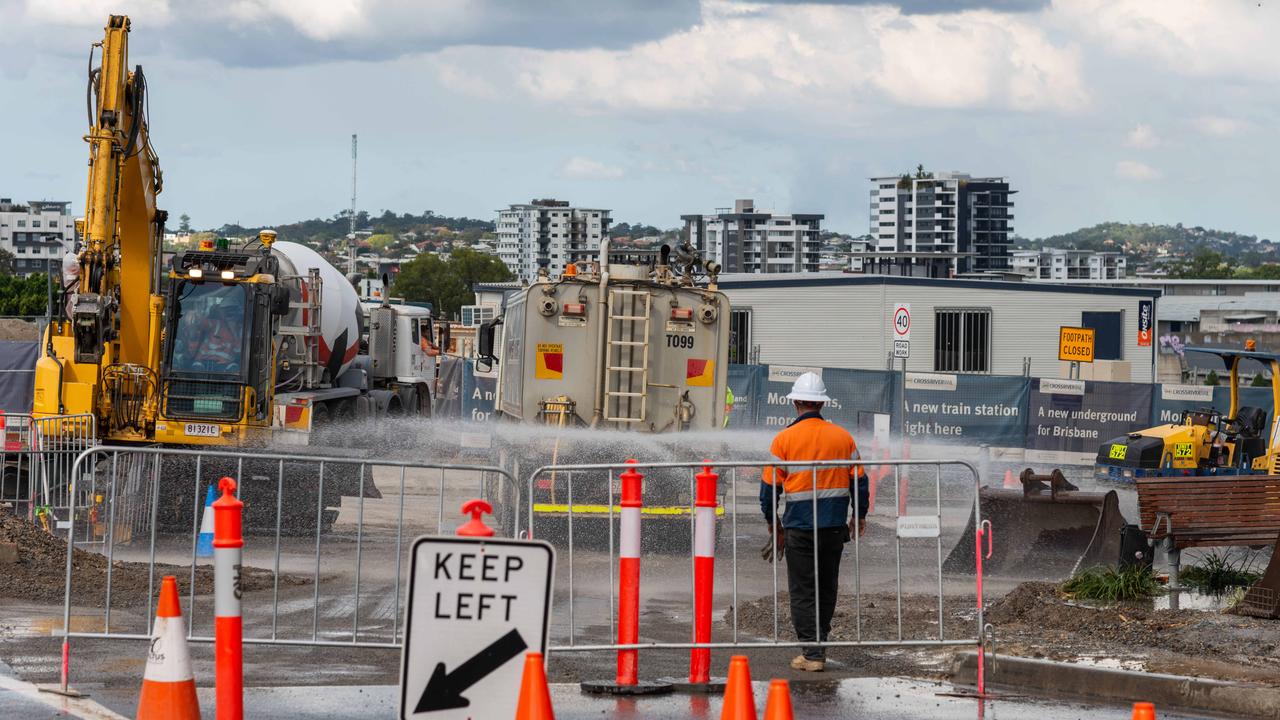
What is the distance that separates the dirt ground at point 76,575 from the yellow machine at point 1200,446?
13.8 meters

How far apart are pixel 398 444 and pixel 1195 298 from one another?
125m

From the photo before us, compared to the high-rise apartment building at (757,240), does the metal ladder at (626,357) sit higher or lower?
lower

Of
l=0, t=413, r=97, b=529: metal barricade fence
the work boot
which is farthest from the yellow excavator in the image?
the work boot

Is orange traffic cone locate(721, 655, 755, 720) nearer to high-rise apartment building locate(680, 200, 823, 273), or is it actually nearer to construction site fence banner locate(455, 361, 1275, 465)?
construction site fence banner locate(455, 361, 1275, 465)

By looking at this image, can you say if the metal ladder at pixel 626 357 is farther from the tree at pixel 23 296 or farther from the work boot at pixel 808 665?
the tree at pixel 23 296

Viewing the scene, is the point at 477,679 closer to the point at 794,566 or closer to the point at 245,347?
the point at 794,566

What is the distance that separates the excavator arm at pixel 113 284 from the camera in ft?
61.5

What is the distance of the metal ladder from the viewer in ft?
56.7

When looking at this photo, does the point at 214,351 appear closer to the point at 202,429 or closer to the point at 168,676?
the point at 202,429

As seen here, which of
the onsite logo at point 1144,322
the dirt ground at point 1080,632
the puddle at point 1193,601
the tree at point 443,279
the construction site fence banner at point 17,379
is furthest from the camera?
the tree at point 443,279

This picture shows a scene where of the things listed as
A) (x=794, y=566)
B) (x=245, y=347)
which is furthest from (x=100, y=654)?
(x=245, y=347)

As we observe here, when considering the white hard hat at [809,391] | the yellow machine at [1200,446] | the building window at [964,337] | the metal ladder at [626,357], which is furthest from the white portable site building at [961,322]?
the white hard hat at [809,391]

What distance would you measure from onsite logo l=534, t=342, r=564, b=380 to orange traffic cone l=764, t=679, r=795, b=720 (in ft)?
37.3

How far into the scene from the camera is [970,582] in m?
14.3
